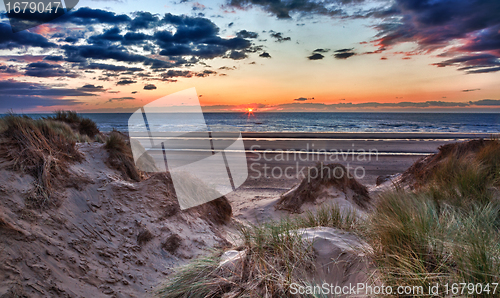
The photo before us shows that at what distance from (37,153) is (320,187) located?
22.6 feet

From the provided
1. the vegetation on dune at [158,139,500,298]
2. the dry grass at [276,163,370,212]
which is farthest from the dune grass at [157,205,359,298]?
the dry grass at [276,163,370,212]

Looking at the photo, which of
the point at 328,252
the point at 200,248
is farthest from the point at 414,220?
the point at 200,248

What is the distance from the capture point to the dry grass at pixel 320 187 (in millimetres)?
7602

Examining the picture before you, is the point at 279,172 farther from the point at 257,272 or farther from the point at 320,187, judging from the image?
the point at 257,272

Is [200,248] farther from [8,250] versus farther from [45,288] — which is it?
[8,250]

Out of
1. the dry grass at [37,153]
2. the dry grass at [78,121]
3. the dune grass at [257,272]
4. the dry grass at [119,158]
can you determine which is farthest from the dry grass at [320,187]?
the dry grass at [78,121]

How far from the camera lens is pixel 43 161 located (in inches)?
161

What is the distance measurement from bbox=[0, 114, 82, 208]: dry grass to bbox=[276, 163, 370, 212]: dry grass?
5707 mm

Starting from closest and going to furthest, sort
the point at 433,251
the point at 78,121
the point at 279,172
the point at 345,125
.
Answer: the point at 433,251
the point at 78,121
the point at 279,172
the point at 345,125

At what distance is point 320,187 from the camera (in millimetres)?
7707

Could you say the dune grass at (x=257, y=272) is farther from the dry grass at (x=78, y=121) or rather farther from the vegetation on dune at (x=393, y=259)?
the dry grass at (x=78, y=121)

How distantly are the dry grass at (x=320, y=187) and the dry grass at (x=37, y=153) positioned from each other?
571 centimetres

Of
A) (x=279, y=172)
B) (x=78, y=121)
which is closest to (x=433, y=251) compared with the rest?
(x=78, y=121)

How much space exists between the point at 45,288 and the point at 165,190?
2.90 meters
